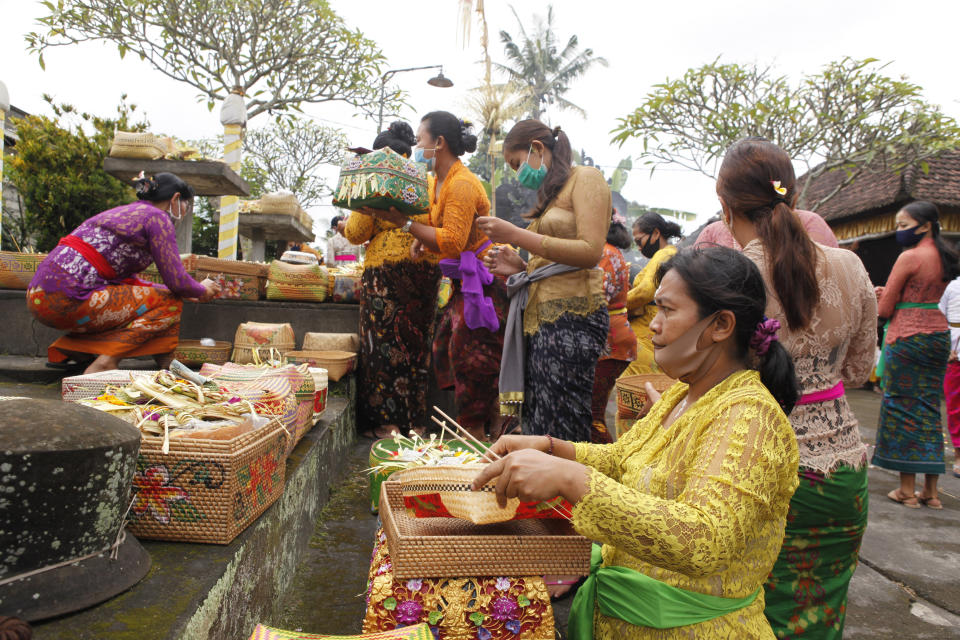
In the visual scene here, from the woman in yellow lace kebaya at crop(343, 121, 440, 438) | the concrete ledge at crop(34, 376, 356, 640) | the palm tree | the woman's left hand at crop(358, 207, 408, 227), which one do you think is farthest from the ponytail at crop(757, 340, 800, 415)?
the palm tree

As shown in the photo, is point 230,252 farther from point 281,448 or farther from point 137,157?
point 281,448

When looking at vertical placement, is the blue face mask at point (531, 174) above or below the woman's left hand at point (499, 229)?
above

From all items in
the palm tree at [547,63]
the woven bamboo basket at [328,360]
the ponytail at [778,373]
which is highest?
the palm tree at [547,63]

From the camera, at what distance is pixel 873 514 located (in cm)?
402

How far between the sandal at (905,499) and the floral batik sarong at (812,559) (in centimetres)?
310

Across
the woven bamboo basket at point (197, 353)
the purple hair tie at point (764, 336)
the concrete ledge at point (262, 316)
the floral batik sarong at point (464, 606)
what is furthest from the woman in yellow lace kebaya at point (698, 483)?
the concrete ledge at point (262, 316)

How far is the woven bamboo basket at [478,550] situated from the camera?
144 cm

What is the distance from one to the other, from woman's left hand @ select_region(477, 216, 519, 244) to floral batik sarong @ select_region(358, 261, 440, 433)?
128 centimetres

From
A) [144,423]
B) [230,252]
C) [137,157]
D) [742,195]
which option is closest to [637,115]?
Answer: [230,252]

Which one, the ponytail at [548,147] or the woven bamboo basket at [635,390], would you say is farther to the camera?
the woven bamboo basket at [635,390]

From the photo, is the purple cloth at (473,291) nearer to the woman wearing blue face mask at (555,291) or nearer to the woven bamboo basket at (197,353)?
the woman wearing blue face mask at (555,291)

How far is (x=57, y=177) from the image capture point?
358 inches

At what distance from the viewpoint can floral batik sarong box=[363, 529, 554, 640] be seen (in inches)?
56.4

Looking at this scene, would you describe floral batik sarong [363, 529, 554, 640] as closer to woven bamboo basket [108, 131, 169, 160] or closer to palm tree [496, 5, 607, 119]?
woven bamboo basket [108, 131, 169, 160]
